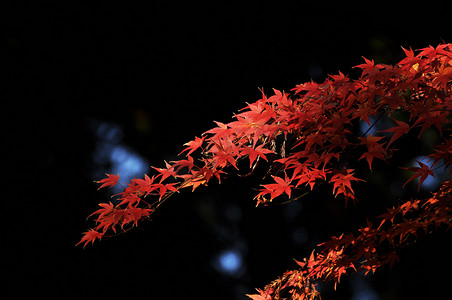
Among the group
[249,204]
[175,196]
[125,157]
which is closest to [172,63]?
[125,157]

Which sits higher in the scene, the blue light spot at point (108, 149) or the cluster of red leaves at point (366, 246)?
the blue light spot at point (108, 149)

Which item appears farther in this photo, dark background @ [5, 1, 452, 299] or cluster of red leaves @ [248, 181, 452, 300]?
dark background @ [5, 1, 452, 299]

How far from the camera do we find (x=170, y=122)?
4.09 meters

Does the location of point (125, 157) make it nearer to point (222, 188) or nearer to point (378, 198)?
point (222, 188)

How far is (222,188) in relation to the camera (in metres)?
4.14

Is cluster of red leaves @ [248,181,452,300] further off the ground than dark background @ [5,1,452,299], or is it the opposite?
dark background @ [5,1,452,299]

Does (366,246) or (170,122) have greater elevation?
(170,122)

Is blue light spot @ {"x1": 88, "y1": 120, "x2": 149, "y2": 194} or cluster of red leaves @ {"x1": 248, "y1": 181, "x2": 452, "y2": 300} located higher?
blue light spot @ {"x1": 88, "y1": 120, "x2": 149, "y2": 194}

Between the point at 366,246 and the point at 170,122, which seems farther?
the point at 170,122

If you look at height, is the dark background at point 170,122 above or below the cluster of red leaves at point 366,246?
above

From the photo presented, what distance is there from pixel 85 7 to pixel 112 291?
3.14 metres

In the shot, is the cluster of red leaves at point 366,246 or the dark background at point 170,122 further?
the dark background at point 170,122

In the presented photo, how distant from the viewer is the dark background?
12.5ft

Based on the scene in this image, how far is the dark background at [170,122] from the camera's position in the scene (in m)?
3.81
